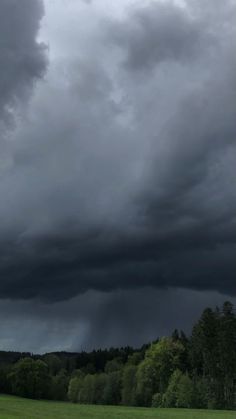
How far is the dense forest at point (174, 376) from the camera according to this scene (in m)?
127

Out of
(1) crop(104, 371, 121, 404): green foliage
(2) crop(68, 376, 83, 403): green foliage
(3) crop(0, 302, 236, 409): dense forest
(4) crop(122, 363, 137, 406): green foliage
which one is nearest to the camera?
(3) crop(0, 302, 236, 409): dense forest

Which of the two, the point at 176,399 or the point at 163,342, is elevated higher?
the point at 163,342

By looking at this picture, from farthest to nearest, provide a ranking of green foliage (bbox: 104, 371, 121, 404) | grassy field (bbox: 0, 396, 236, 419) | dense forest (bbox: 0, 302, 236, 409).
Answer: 1. green foliage (bbox: 104, 371, 121, 404)
2. dense forest (bbox: 0, 302, 236, 409)
3. grassy field (bbox: 0, 396, 236, 419)

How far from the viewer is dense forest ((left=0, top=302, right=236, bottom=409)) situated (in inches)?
5015

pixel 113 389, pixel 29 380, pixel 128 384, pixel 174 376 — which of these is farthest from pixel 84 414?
pixel 29 380

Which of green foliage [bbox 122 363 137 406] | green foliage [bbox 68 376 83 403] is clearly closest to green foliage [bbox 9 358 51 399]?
green foliage [bbox 68 376 83 403]

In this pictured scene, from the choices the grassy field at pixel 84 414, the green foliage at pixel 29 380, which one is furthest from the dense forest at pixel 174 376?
the grassy field at pixel 84 414

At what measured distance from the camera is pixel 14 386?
17350 cm

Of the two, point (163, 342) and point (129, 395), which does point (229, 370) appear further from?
point (129, 395)

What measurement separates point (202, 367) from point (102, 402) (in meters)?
39.6

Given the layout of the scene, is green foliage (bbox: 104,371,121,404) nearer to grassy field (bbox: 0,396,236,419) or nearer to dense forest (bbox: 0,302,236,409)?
dense forest (bbox: 0,302,236,409)

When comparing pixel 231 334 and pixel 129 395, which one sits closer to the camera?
pixel 231 334

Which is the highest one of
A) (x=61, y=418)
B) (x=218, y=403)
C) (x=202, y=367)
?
Result: (x=202, y=367)

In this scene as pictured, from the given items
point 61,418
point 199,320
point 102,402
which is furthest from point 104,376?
point 61,418
